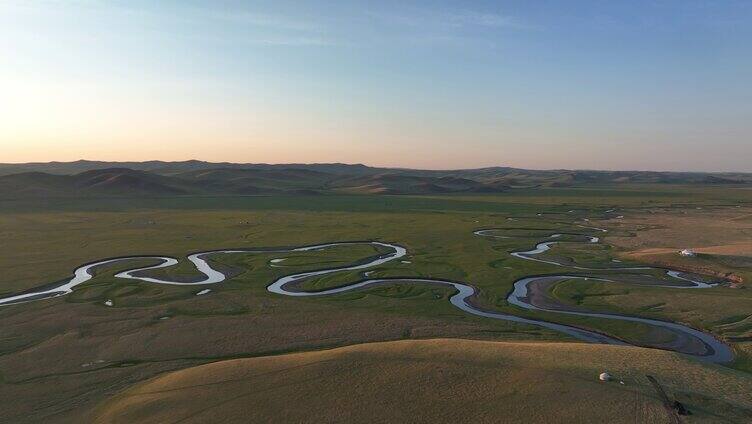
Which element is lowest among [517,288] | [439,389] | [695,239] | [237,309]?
[517,288]

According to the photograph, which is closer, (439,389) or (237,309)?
(439,389)

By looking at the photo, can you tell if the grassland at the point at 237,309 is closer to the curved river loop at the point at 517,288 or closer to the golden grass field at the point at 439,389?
the curved river loop at the point at 517,288

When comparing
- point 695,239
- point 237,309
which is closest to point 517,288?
point 237,309

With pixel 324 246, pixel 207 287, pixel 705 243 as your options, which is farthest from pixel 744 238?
pixel 207 287

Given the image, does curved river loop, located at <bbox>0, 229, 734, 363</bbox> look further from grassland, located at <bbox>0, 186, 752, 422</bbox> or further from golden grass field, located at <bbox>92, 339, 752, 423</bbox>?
golden grass field, located at <bbox>92, 339, 752, 423</bbox>

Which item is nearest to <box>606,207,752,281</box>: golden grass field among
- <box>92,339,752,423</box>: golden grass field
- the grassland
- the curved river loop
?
the grassland

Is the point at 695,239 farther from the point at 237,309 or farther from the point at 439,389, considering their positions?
the point at 439,389
